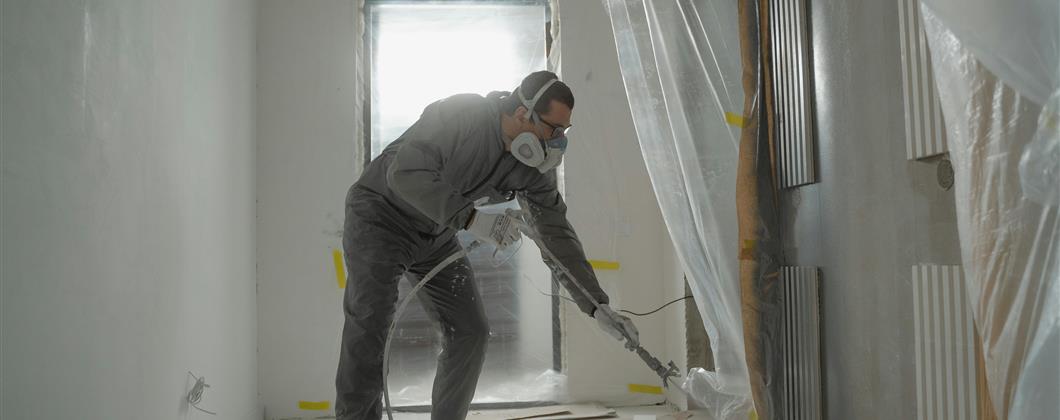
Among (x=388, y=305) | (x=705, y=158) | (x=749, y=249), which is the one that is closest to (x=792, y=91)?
(x=705, y=158)

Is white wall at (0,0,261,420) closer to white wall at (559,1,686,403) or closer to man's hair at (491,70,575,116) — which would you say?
man's hair at (491,70,575,116)

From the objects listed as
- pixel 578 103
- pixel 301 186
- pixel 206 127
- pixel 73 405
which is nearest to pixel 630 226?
pixel 578 103

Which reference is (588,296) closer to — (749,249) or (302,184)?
(749,249)

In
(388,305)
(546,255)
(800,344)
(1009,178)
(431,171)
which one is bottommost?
(800,344)

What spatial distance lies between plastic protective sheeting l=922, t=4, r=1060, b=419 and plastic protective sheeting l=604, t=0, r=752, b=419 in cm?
90

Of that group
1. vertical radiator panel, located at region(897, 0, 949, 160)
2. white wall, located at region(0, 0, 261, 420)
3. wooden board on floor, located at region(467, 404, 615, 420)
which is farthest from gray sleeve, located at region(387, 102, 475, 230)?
wooden board on floor, located at region(467, 404, 615, 420)

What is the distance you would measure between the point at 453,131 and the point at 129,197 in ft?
2.52

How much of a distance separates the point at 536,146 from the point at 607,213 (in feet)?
3.69

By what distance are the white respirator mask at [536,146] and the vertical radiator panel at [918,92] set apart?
33.7 inches

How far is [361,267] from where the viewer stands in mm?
1860

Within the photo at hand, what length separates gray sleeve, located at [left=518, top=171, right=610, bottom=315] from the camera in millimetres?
1944

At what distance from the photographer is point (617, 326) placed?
181 cm

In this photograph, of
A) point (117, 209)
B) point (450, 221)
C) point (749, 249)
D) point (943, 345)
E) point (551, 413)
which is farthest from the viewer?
point (551, 413)

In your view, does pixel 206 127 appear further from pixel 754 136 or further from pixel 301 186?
pixel 754 136
